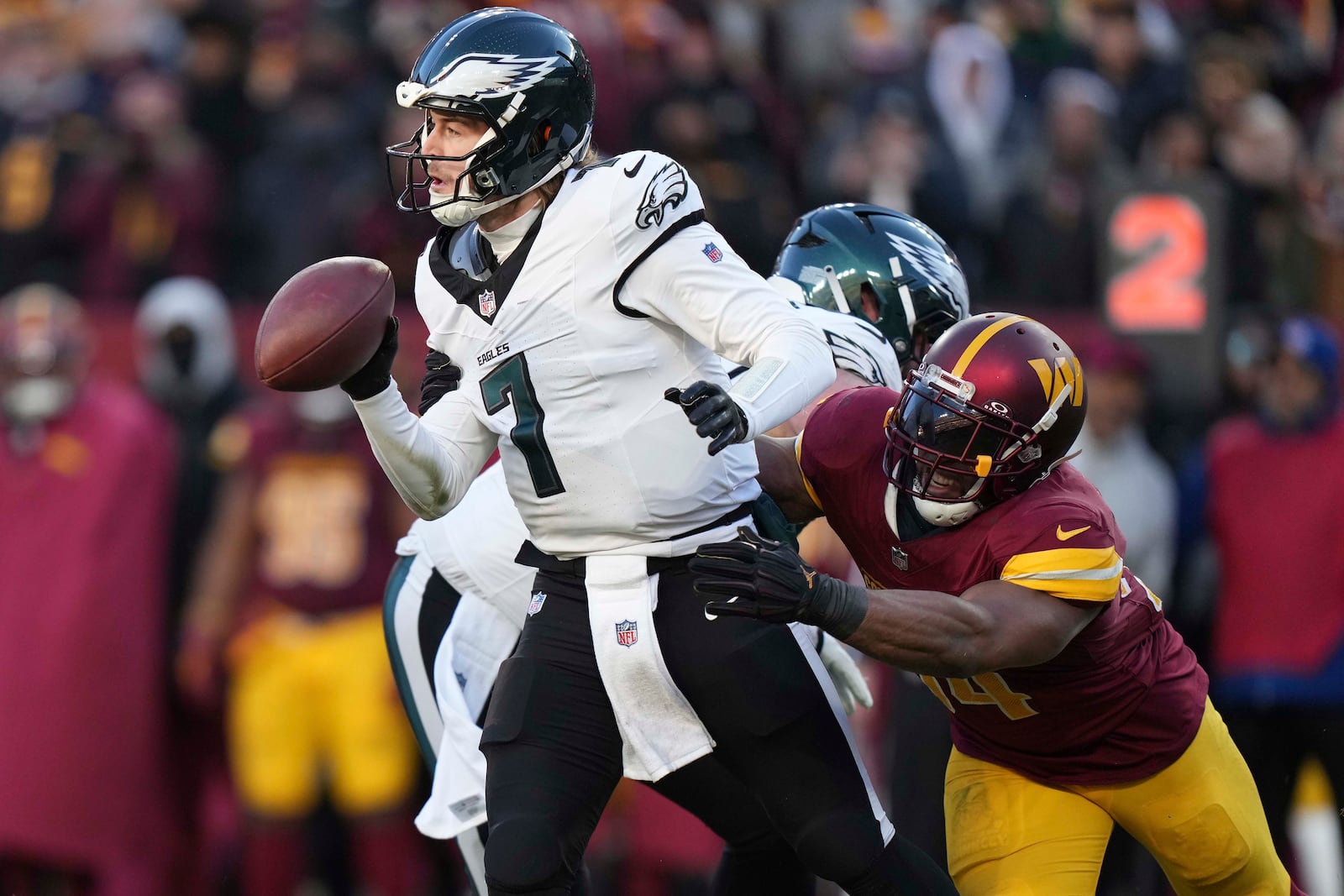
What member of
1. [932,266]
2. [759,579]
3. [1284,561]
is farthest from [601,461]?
[1284,561]

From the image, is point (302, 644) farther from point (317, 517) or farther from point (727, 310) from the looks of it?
point (727, 310)

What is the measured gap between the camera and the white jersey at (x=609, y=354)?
141 inches

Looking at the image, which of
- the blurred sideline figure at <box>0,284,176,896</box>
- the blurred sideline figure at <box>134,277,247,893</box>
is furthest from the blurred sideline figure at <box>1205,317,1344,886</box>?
the blurred sideline figure at <box>0,284,176,896</box>

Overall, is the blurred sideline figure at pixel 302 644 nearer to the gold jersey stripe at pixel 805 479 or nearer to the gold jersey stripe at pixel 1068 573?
the gold jersey stripe at pixel 805 479

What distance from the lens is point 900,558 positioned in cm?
388

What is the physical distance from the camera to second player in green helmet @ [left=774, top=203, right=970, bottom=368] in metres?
4.58

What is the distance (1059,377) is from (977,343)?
17 cm

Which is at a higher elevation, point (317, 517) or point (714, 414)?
point (714, 414)

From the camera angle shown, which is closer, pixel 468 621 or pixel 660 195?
pixel 660 195

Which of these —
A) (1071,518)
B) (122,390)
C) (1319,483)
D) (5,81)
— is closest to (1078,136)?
(1319,483)

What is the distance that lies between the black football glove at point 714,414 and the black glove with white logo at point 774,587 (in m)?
0.20

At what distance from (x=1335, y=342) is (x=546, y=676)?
4.14 m

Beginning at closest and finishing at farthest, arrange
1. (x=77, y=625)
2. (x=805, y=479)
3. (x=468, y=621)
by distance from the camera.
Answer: (x=805, y=479) < (x=468, y=621) < (x=77, y=625)

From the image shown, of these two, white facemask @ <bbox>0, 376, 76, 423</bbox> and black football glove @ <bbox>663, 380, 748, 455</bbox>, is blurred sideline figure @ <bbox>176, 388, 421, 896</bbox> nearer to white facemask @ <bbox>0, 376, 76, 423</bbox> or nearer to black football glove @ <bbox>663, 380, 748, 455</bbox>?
white facemask @ <bbox>0, 376, 76, 423</bbox>
